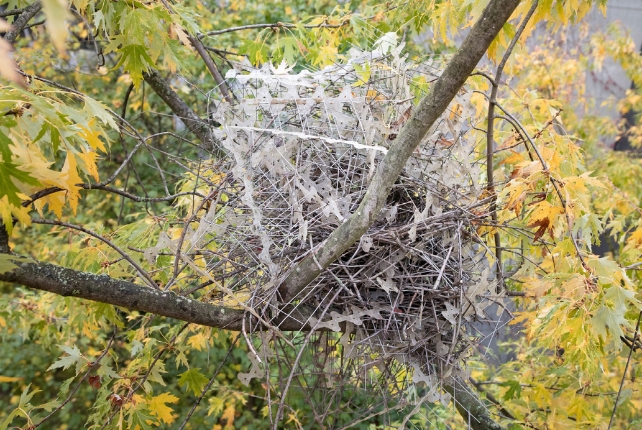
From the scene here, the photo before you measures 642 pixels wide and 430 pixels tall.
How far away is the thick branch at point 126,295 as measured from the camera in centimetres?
127

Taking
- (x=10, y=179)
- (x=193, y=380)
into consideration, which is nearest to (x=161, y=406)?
(x=193, y=380)

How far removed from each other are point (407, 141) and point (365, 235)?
290 mm

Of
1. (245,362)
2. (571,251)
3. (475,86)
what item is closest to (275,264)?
(571,251)

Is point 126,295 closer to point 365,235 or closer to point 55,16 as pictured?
point 365,235

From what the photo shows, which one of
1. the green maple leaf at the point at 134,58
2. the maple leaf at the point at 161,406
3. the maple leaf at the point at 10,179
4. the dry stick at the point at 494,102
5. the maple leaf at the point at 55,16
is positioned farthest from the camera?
the maple leaf at the point at 161,406

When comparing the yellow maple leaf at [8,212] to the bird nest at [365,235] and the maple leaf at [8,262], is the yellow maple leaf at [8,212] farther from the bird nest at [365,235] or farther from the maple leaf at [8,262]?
the bird nest at [365,235]

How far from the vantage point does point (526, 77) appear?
5.73 m

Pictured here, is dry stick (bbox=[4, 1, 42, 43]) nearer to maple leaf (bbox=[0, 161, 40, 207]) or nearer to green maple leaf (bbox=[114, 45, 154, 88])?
green maple leaf (bbox=[114, 45, 154, 88])

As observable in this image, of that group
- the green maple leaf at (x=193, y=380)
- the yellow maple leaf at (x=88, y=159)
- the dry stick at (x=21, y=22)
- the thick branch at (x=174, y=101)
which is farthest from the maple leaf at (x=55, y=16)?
the thick branch at (x=174, y=101)

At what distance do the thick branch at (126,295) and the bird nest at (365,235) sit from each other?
6cm

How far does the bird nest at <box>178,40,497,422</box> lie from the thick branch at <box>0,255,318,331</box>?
63mm

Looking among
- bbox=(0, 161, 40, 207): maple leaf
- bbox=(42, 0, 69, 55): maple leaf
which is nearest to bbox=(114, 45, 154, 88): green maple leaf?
bbox=(0, 161, 40, 207): maple leaf

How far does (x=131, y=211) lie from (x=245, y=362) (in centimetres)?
170

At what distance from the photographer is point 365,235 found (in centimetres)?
142
